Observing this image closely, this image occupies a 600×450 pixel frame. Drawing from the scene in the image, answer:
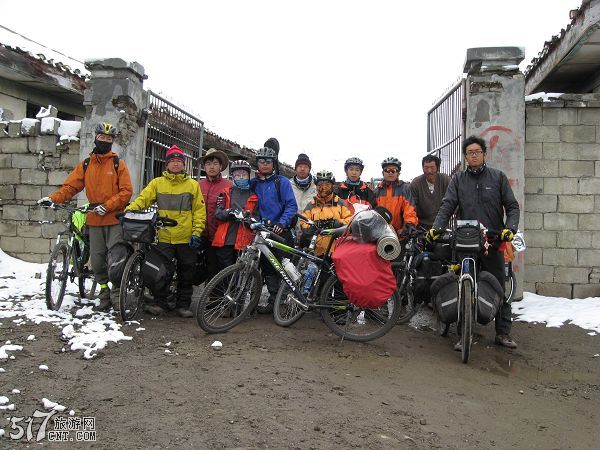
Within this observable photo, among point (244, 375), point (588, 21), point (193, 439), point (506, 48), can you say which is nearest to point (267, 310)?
point (244, 375)

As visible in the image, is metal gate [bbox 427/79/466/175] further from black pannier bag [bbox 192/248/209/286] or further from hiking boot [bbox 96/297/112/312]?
hiking boot [bbox 96/297/112/312]

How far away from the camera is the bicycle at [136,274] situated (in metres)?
5.05

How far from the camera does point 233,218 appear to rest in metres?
5.52

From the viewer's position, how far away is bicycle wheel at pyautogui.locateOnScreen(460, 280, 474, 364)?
4.34 meters

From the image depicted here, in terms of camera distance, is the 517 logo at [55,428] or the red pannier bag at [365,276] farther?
the red pannier bag at [365,276]

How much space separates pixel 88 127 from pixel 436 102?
227 inches

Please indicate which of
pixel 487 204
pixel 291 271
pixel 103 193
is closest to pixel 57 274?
pixel 103 193

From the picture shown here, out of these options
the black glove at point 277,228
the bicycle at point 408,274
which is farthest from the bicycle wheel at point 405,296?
the black glove at point 277,228

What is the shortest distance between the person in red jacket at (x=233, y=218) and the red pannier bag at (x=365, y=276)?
1.39 m

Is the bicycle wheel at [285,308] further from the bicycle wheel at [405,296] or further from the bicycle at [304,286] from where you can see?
the bicycle wheel at [405,296]

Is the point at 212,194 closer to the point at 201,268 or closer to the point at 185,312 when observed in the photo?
the point at 201,268

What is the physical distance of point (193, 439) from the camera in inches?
105

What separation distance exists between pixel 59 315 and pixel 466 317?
4058 mm

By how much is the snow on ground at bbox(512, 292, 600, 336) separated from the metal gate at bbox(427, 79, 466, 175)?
2.17 metres
